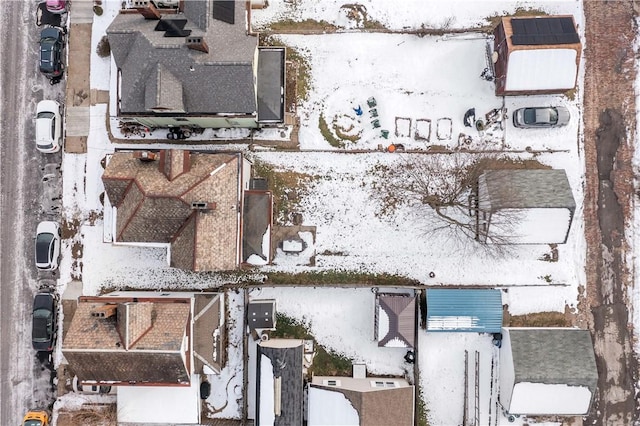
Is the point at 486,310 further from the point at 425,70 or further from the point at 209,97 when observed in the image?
the point at 209,97

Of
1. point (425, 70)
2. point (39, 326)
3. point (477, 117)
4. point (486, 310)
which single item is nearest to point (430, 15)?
point (425, 70)

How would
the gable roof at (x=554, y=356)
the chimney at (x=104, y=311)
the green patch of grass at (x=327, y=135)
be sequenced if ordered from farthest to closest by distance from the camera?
the green patch of grass at (x=327, y=135), the gable roof at (x=554, y=356), the chimney at (x=104, y=311)

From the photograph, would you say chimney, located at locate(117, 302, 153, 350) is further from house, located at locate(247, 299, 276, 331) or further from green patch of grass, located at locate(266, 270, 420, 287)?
green patch of grass, located at locate(266, 270, 420, 287)

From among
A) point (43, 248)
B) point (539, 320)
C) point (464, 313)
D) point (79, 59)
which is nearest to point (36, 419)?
point (43, 248)

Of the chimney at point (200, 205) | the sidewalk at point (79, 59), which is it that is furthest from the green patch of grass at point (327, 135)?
the sidewalk at point (79, 59)

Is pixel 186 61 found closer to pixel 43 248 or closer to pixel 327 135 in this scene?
pixel 327 135

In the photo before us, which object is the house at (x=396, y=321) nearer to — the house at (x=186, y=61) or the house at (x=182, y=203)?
the house at (x=182, y=203)
